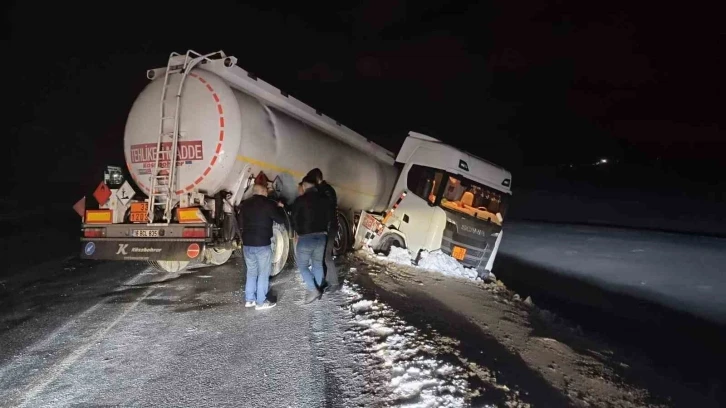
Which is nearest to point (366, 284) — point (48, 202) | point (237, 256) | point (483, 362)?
point (483, 362)

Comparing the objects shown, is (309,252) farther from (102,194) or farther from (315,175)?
(102,194)

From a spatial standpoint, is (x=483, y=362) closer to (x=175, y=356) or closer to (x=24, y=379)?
(x=175, y=356)

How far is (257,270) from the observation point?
5766 millimetres

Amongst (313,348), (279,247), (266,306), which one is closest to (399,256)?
(279,247)

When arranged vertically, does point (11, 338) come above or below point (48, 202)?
above

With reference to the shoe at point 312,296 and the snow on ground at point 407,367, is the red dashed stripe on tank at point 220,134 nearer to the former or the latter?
the shoe at point 312,296

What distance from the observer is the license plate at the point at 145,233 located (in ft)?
21.0

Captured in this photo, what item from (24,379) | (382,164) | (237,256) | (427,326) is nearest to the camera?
(24,379)

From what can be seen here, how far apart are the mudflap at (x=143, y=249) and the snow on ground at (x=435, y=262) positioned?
412cm

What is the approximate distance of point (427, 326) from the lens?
4.96 meters

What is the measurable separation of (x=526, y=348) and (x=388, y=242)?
5.24 meters

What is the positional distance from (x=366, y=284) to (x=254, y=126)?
9.26ft

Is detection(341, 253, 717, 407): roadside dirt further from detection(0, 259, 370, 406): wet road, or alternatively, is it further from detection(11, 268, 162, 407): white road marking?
detection(11, 268, 162, 407): white road marking

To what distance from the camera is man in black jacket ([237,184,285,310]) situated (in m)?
5.60
